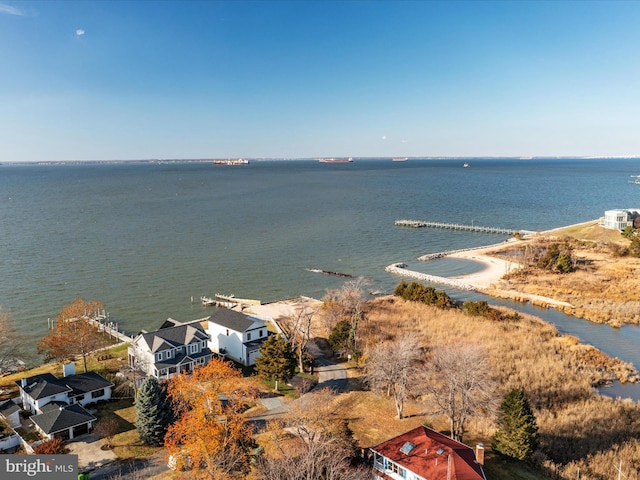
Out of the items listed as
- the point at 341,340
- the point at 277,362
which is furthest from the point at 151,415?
the point at 341,340

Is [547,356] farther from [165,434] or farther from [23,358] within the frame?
[23,358]

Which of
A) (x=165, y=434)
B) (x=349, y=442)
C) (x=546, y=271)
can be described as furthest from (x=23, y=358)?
(x=546, y=271)

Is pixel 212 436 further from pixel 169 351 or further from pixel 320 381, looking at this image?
pixel 169 351

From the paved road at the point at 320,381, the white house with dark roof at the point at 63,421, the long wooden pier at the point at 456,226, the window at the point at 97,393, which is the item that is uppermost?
the long wooden pier at the point at 456,226

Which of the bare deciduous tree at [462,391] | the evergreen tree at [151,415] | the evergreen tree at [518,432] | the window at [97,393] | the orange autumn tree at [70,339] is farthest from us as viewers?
the orange autumn tree at [70,339]

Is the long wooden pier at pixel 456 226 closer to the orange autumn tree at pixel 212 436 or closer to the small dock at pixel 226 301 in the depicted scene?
the small dock at pixel 226 301

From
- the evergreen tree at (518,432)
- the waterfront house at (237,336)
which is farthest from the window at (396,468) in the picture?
the waterfront house at (237,336)

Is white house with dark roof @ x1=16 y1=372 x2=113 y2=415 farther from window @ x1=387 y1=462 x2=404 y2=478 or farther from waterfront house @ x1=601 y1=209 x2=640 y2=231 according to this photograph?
waterfront house @ x1=601 y1=209 x2=640 y2=231
